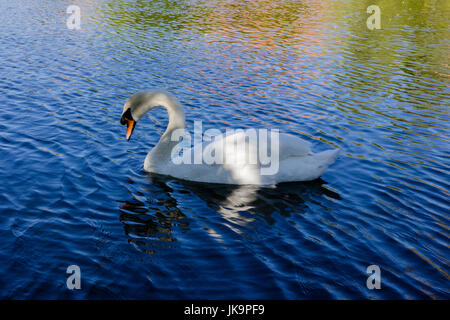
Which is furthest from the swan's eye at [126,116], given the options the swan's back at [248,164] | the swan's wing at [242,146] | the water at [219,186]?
the swan's wing at [242,146]

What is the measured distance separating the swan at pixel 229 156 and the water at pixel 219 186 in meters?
0.28

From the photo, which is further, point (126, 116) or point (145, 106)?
point (145, 106)

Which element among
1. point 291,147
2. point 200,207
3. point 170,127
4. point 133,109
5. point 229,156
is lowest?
point 200,207

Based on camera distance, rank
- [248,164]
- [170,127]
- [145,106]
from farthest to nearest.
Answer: [170,127], [145,106], [248,164]

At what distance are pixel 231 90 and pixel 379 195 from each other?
25.5 ft

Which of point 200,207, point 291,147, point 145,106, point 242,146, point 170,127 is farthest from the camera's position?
point 170,127

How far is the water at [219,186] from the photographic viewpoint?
234 inches

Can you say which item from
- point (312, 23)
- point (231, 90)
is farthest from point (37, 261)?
point (312, 23)

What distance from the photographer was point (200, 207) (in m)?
7.76

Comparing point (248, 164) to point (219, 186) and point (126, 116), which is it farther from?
point (126, 116)

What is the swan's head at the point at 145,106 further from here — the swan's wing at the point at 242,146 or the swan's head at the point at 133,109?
the swan's wing at the point at 242,146

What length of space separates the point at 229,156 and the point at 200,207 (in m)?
1.19

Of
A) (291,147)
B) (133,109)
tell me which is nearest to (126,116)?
(133,109)
